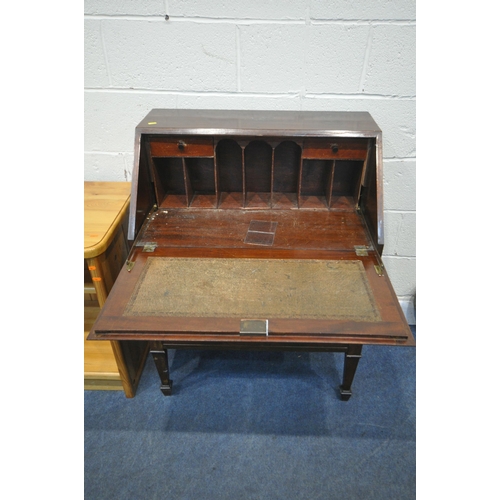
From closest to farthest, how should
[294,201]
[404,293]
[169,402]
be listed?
[294,201] → [169,402] → [404,293]

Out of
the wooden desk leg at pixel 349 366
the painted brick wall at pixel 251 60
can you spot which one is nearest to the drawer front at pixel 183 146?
the painted brick wall at pixel 251 60

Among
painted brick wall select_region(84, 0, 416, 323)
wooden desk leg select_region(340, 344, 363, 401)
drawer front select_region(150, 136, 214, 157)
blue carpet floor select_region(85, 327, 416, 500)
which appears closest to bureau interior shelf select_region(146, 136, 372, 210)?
drawer front select_region(150, 136, 214, 157)

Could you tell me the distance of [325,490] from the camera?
4.56 ft

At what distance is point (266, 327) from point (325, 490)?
33.0 inches

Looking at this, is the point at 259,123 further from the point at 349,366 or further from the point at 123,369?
the point at 123,369

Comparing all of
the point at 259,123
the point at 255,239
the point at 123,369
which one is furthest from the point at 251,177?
the point at 123,369

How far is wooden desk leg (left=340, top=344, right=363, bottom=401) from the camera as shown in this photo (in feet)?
4.51

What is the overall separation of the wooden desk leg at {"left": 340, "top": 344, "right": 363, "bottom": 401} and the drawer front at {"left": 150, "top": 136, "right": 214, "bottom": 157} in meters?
0.90

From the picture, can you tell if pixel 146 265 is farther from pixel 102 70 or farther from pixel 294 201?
pixel 102 70

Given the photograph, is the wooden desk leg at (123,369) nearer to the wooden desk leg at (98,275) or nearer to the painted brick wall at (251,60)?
the wooden desk leg at (98,275)

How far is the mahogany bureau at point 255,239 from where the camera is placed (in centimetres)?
103

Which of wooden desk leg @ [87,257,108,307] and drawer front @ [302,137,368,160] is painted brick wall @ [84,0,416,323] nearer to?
drawer front @ [302,137,368,160]
